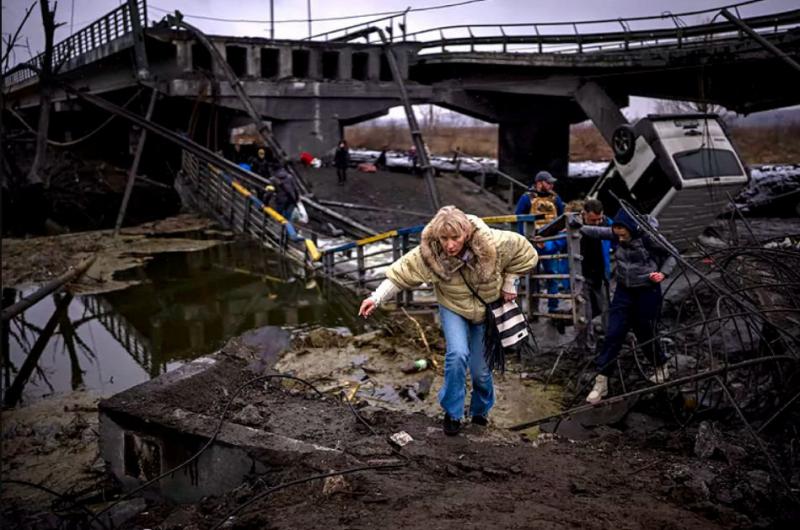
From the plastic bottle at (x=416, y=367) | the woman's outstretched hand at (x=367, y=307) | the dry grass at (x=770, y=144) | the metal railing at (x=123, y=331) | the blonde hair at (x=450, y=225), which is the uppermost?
the dry grass at (x=770, y=144)

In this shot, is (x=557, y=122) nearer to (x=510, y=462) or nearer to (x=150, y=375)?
(x=150, y=375)

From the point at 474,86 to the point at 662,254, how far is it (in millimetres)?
25764

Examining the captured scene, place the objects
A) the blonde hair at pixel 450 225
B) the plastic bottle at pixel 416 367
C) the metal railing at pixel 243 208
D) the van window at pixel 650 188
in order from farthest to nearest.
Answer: the metal railing at pixel 243 208, the van window at pixel 650 188, the plastic bottle at pixel 416 367, the blonde hair at pixel 450 225

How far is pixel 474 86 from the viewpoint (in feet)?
98.6

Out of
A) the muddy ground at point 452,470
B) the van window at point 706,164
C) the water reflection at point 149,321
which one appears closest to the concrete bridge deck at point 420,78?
the van window at point 706,164

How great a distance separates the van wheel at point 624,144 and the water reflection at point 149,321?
634cm

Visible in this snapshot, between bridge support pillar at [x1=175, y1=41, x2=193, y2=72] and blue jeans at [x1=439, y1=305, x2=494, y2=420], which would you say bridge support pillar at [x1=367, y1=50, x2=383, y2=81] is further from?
blue jeans at [x1=439, y1=305, x2=494, y2=420]

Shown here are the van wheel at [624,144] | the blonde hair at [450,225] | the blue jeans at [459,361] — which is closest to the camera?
the blonde hair at [450,225]

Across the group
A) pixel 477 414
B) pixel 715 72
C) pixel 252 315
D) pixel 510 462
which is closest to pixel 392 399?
pixel 477 414

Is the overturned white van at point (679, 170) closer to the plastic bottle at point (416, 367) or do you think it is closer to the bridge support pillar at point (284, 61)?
the plastic bottle at point (416, 367)

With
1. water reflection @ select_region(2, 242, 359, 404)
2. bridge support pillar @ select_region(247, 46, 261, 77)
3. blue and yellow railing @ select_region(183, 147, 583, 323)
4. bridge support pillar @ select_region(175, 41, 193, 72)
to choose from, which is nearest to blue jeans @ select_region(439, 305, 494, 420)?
blue and yellow railing @ select_region(183, 147, 583, 323)

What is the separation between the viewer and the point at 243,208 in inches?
672

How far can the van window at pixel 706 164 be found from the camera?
12.0 m

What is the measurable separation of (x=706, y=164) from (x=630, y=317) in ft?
25.4
